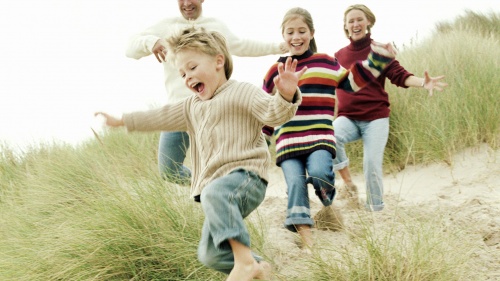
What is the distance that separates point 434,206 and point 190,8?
2671 millimetres

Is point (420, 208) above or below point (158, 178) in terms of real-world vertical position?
below

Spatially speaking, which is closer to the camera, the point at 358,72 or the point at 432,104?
the point at 358,72

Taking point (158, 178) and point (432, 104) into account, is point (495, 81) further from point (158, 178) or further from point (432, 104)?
point (158, 178)

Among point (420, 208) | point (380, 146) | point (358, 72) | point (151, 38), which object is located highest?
point (151, 38)

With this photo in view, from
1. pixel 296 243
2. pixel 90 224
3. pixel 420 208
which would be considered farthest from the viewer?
pixel 420 208

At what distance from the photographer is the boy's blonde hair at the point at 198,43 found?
9.57ft

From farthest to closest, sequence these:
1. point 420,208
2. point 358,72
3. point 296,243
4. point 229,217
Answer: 1. point 420,208
2. point 358,72
3. point 296,243
4. point 229,217

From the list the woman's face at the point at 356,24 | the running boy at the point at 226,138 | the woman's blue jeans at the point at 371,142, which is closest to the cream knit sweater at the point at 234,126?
the running boy at the point at 226,138

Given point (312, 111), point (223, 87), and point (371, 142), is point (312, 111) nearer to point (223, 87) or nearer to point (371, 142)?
point (371, 142)

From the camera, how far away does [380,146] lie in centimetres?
473

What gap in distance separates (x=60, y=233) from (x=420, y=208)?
285 centimetres

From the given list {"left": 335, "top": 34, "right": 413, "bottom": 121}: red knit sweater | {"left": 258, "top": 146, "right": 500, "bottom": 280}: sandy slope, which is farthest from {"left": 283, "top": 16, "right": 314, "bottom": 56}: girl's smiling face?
{"left": 258, "top": 146, "right": 500, "bottom": 280}: sandy slope

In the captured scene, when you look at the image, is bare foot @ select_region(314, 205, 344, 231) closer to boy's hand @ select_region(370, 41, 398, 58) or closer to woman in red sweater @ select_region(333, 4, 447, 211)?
woman in red sweater @ select_region(333, 4, 447, 211)

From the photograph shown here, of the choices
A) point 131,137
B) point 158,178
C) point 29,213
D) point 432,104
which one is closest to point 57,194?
point 29,213
